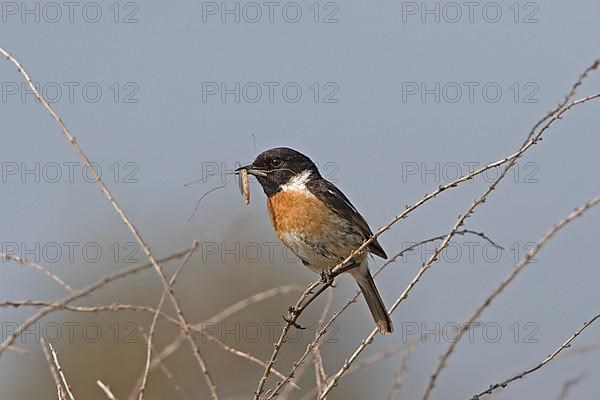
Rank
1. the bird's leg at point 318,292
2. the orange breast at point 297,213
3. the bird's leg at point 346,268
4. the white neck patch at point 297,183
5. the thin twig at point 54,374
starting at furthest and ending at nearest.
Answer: the white neck patch at point 297,183
the orange breast at point 297,213
the bird's leg at point 346,268
the bird's leg at point 318,292
the thin twig at point 54,374

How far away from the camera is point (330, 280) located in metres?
5.45

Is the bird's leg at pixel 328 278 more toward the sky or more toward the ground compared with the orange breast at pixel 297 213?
more toward the ground

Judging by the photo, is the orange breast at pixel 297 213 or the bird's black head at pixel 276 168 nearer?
the orange breast at pixel 297 213

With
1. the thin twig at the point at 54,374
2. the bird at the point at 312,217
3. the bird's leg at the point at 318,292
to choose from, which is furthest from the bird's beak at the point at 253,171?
the thin twig at the point at 54,374

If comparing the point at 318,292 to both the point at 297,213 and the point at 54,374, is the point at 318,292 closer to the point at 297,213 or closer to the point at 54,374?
the point at 297,213

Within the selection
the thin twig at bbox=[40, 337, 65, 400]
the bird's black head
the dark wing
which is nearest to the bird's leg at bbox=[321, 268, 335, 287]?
the dark wing

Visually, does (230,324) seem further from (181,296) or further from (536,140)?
(536,140)

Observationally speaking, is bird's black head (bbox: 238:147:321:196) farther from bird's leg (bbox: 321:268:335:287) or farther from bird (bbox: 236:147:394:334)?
bird's leg (bbox: 321:268:335:287)

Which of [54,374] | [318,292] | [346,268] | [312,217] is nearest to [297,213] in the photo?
[312,217]

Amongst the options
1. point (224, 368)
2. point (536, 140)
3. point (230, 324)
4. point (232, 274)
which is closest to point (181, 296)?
point (232, 274)

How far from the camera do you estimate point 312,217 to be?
5977 millimetres

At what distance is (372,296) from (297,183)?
926 millimetres

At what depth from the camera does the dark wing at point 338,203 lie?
616cm

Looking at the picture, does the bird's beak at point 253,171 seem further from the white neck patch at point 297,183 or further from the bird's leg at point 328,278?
the bird's leg at point 328,278
